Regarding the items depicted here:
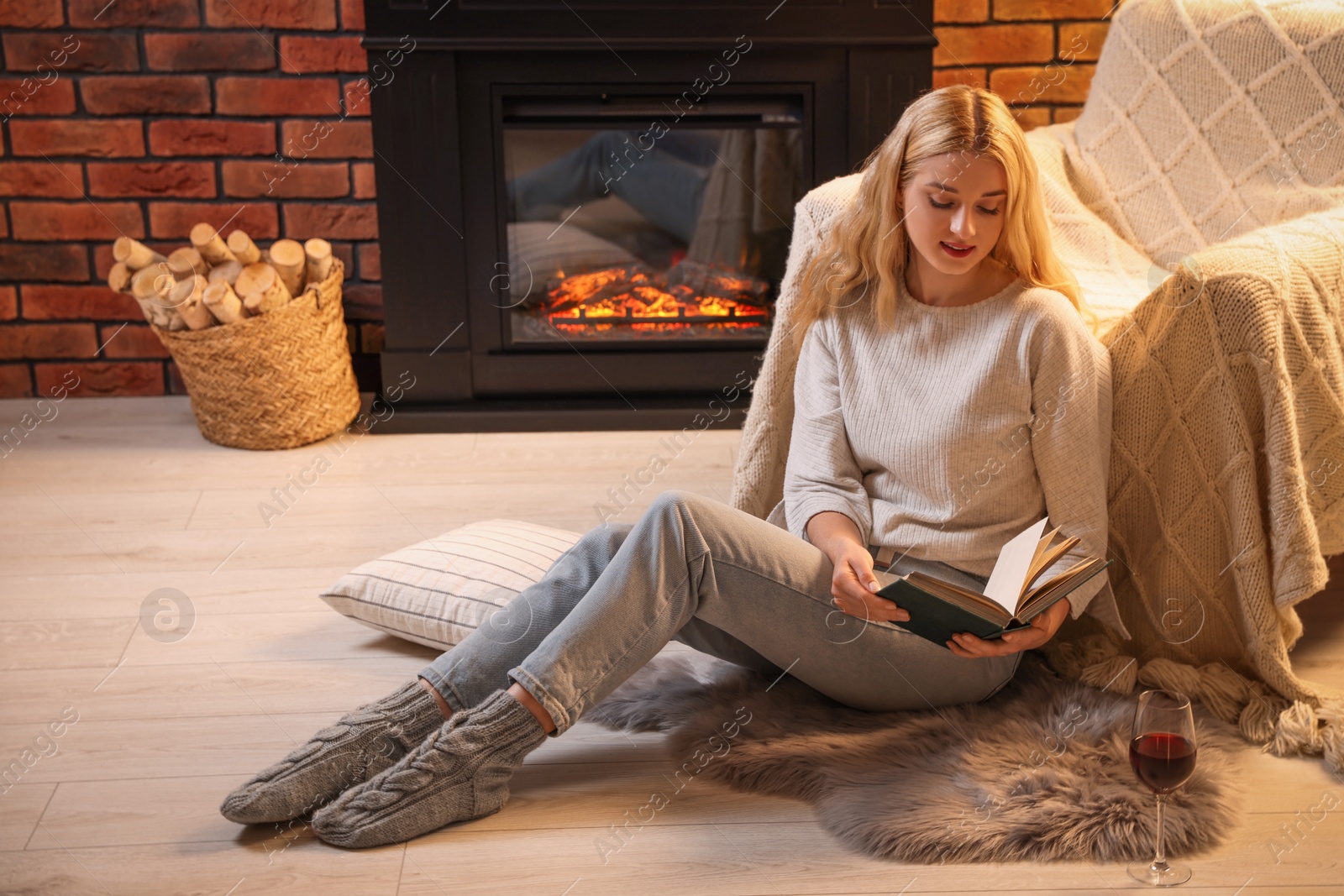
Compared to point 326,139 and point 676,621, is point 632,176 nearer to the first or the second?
point 326,139

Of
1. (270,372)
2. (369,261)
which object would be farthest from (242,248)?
(369,261)

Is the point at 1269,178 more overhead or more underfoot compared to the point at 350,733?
more overhead

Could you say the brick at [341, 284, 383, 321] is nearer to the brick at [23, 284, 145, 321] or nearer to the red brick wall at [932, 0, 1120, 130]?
the brick at [23, 284, 145, 321]

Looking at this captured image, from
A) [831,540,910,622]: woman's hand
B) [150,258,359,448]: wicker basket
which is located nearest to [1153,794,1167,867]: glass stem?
[831,540,910,622]: woman's hand

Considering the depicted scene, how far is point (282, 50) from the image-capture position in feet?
9.71

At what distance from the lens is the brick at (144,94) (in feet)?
9.73

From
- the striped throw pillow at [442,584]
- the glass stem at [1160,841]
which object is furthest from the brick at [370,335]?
the glass stem at [1160,841]

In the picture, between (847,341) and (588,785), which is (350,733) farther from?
(847,341)

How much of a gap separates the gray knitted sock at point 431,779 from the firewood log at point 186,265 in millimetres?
1718

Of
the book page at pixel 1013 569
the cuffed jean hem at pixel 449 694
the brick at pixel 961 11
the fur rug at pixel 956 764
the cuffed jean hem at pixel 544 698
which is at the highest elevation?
the brick at pixel 961 11

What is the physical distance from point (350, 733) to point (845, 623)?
1.78 ft

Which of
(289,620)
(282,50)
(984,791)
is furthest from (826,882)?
(282,50)

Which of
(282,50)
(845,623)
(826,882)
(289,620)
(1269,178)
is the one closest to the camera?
(826,882)

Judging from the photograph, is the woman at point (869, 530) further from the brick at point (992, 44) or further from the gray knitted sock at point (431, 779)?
the brick at point (992, 44)
